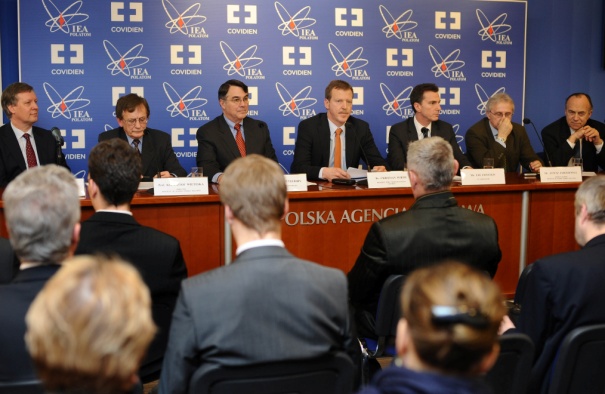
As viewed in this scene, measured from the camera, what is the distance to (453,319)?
1.10 metres

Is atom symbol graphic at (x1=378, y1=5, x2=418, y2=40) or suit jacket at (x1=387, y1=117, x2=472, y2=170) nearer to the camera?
suit jacket at (x1=387, y1=117, x2=472, y2=170)

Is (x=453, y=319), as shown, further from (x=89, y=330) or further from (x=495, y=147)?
(x=495, y=147)

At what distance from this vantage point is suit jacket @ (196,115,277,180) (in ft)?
17.2

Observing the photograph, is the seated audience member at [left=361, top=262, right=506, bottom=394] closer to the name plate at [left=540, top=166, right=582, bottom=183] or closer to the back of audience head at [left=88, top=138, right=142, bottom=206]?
the back of audience head at [left=88, top=138, right=142, bottom=206]

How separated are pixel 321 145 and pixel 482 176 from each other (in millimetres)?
1489

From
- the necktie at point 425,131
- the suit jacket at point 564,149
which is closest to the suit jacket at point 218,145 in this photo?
the necktie at point 425,131

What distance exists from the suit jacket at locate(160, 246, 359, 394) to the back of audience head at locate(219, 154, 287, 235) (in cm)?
14

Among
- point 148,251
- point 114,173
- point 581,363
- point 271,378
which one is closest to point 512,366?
point 581,363

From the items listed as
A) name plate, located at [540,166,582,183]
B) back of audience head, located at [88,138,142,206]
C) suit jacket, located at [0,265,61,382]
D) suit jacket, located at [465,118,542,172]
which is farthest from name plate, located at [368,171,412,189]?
suit jacket, located at [0,265,61,382]

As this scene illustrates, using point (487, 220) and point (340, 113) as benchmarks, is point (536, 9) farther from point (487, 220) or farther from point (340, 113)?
point (487, 220)

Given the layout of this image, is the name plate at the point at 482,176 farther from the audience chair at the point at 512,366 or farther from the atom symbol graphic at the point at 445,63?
the audience chair at the point at 512,366

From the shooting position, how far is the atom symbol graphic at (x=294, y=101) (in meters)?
6.27

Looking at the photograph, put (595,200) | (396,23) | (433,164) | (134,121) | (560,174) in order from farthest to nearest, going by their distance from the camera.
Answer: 1. (396,23)
2. (134,121)
3. (560,174)
4. (433,164)
5. (595,200)

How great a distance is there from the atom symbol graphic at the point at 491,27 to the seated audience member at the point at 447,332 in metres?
6.01
